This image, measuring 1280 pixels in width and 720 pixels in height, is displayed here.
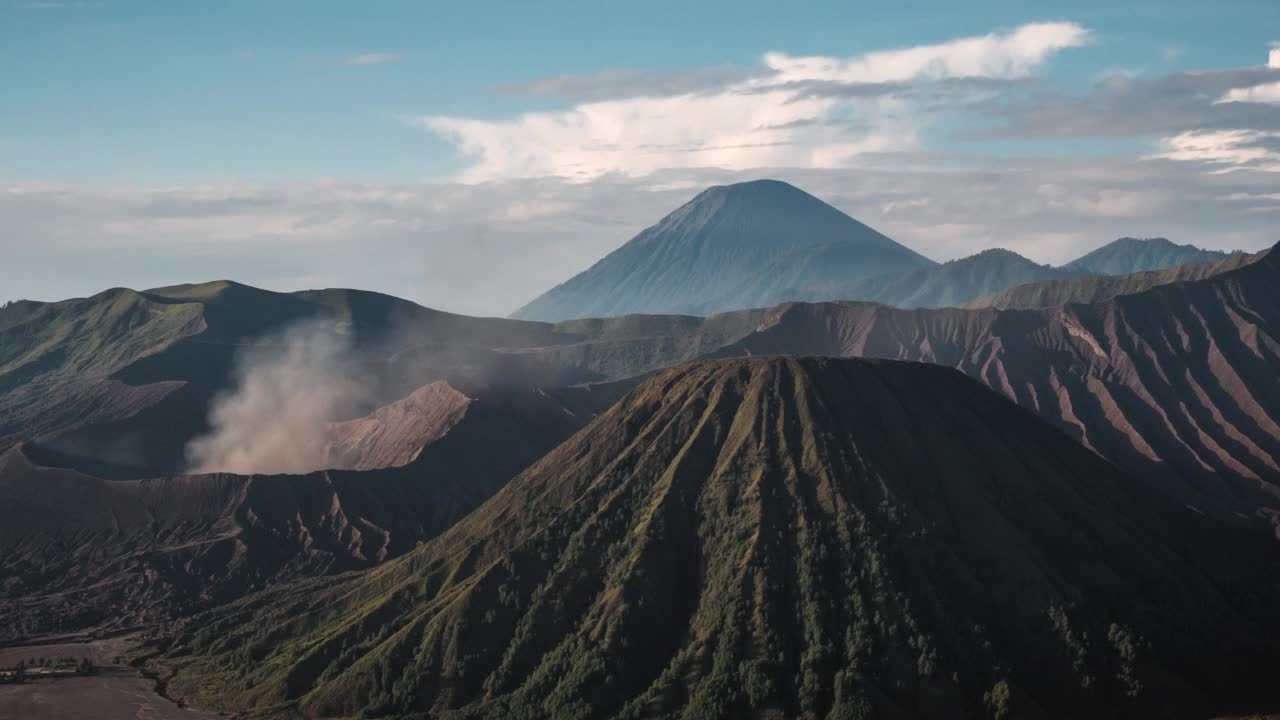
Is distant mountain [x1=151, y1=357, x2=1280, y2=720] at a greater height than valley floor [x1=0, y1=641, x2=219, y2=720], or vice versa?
distant mountain [x1=151, y1=357, x2=1280, y2=720]

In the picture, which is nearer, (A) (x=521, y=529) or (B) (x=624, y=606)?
(B) (x=624, y=606)

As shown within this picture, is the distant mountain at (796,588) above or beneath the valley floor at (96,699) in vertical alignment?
above

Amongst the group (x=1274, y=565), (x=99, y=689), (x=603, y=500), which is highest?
(x=603, y=500)

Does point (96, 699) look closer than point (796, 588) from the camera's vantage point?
No

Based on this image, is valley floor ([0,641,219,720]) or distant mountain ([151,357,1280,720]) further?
valley floor ([0,641,219,720])

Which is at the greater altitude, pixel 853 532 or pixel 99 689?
pixel 853 532

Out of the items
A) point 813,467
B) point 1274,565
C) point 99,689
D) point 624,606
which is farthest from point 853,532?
point 99,689

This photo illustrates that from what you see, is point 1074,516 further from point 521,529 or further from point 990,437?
point 521,529

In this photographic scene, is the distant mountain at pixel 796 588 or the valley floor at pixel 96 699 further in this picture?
the valley floor at pixel 96 699
